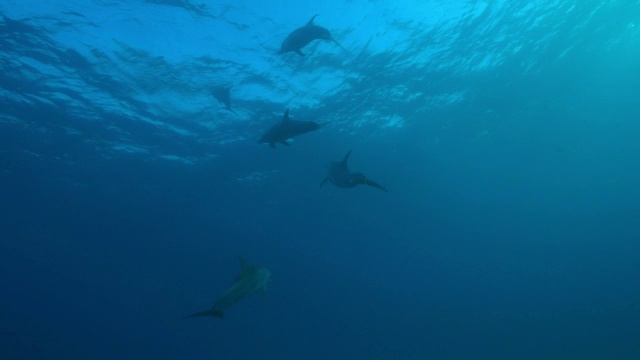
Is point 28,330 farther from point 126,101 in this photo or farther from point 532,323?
point 532,323

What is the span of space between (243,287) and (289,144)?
8.05ft

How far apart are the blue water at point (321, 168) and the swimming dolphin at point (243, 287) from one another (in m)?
10.5

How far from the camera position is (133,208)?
1174 inches

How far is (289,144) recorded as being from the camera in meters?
6.84

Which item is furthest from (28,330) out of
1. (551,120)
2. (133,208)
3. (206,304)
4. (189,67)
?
(551,120)

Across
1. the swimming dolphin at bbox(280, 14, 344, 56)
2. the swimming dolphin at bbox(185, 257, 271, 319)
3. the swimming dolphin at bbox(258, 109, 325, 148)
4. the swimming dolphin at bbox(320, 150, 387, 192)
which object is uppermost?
the swimming dolphin at bbox(280, 14, 344, 56)

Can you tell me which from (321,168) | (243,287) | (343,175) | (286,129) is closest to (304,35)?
(286,129)

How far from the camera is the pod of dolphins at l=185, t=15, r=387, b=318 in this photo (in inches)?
194

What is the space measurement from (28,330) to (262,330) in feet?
113

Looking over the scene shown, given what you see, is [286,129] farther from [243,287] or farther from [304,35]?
[243,287]

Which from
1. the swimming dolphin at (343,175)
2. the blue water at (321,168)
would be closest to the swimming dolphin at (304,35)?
the swimming dolphin at (343,175)

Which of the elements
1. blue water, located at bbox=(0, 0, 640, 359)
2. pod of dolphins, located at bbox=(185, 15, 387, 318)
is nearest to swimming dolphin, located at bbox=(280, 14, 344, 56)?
pod of dolphins, located at bbox=(185, 15, 387, 318)

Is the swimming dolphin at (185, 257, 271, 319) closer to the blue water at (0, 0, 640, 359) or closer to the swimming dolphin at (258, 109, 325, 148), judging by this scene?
the swimming dolphin at (258, 109, 325, 148)

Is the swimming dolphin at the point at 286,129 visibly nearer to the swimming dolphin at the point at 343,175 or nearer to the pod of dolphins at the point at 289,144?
the pod of dolphins at the point at 289,144
